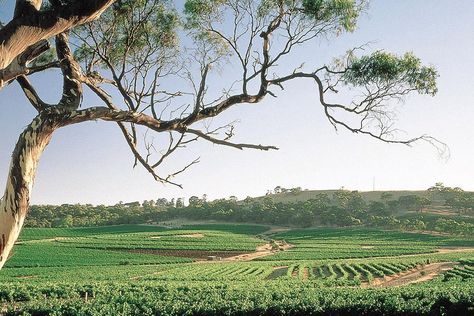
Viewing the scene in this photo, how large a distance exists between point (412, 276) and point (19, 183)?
44.3 m

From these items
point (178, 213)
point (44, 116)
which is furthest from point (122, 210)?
point (44, 116)

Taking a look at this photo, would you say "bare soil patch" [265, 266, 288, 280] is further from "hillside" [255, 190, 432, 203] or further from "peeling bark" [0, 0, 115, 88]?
"hillside" [255, 190, 432, 203]

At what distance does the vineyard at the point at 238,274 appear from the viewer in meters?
16.1

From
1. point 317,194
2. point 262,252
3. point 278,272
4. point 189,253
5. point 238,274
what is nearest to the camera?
point 238,274

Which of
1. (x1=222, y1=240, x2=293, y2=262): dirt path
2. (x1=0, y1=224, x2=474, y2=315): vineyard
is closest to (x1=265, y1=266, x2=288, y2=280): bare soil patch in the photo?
(x1=0, y1=224, x2=474, y2=315): vineyard

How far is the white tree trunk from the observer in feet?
13.9

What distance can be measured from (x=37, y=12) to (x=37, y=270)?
5113 cm

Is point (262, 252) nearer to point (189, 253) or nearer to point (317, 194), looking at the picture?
point (189, 253)

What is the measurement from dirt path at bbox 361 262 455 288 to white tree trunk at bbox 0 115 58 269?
34.8m

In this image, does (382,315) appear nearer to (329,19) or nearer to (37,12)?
(329,19)

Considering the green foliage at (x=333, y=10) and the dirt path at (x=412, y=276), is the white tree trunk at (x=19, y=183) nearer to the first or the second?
the green foliage at (x=333, y=10)

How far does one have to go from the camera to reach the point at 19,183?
434 centimetres

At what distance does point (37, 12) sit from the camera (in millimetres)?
4336

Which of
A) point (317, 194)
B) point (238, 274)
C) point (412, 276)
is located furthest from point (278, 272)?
point (317, 194)
